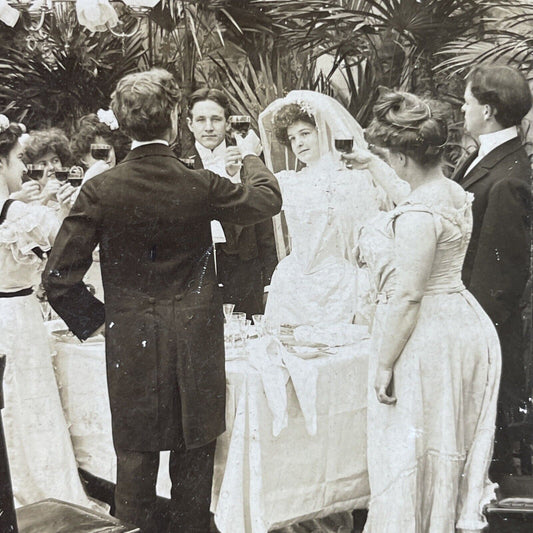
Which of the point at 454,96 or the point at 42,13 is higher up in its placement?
the point at 42,13

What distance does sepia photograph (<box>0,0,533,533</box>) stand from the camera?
305cm

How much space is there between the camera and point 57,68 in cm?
317

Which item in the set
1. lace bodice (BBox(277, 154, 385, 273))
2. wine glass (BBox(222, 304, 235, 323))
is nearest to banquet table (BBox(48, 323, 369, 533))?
wine glass (BBox(222, 304, 235, 323))

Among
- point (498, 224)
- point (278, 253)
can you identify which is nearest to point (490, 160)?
point (498, 224)

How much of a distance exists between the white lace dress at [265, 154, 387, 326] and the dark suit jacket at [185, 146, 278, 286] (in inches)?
1.9

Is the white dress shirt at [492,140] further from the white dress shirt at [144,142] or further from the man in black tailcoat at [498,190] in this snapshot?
the white dress shirt at [144,142]

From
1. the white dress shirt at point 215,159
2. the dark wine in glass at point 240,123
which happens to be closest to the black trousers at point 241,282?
the white dress shirt at point 215,159

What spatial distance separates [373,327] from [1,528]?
1499 millimetres

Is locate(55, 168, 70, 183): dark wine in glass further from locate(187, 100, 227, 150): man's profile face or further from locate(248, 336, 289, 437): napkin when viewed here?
locate(248, 336, 289, 437): napkin

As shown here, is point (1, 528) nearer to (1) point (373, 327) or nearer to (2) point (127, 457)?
(2) point (127, 457)

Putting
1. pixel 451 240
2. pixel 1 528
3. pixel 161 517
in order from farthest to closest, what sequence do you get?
pixel 161 517 < pixel 451 240 < pixel 1 528

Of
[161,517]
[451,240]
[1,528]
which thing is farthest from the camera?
[161,517]

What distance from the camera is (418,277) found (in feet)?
9.91

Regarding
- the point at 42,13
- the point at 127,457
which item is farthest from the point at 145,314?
the point at 42,13
